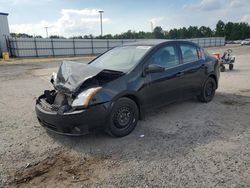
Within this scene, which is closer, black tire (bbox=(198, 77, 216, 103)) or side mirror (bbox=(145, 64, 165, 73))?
side mirror (bbox=(145, 64, 165, 73))

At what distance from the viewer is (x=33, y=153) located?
3.38m

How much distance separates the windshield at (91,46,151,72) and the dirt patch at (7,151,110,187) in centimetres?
173

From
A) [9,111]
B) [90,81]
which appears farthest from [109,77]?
[9,111]

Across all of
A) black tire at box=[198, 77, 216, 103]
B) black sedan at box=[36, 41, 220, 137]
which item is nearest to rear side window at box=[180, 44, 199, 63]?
black sedan at box=[36, 41, 220, 137]

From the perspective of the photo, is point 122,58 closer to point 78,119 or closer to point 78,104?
point 78,104

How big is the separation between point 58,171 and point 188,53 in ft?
12.3

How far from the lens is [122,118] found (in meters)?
3.80

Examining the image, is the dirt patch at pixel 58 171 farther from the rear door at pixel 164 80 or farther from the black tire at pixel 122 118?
the rear door at pixel 164 80

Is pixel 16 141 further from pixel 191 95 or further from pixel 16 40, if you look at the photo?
pixel 16 40

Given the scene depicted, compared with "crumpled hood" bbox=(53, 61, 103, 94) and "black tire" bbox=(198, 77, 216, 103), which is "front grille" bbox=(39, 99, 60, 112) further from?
"black tire" bbox=(198, 77, 216, 103)

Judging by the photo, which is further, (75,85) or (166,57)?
(166,57)

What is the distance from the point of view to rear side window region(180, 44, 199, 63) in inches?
195

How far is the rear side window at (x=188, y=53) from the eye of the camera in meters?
4.95

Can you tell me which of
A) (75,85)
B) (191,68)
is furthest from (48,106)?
(191,68)
